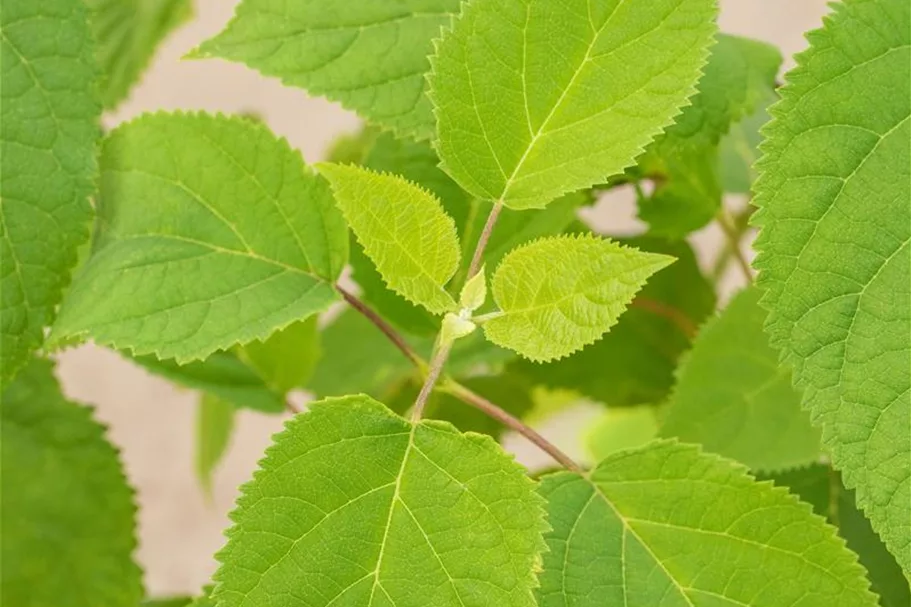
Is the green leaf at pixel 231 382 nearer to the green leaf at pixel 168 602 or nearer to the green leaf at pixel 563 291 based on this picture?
the green leaf at pixel 168 602

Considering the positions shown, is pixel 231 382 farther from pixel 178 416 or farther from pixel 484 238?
pixel 178 416

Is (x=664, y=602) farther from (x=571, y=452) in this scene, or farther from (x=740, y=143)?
(x=571, y=452)

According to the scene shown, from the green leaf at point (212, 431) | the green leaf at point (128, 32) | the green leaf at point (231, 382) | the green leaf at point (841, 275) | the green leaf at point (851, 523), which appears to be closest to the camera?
the green leaf at point (841, 275)

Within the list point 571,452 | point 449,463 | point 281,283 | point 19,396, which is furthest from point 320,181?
point 571,452

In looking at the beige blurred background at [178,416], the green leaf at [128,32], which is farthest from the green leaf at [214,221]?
the beige blurred background at [178,416]

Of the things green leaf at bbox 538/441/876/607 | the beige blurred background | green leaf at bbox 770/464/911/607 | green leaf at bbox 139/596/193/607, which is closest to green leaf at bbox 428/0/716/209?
green leaf at bbox 538/441/876/607

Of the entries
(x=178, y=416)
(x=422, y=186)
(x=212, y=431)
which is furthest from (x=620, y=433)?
(x=178, y=416)

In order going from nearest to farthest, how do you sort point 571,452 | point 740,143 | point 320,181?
point 320,181
point 740,143
point 571,452

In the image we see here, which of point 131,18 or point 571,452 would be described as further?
point 571,452
